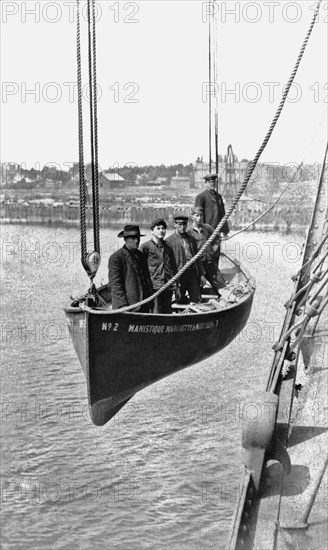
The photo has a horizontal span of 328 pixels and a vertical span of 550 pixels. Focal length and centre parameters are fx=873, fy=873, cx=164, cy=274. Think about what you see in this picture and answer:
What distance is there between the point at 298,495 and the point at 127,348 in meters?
3.89

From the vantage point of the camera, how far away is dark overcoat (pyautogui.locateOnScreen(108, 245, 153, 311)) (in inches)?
476

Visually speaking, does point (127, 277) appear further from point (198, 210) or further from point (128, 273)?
point (198, 210)

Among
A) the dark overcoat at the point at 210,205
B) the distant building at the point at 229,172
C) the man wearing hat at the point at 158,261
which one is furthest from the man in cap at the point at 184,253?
the distant building at the point at 229,172

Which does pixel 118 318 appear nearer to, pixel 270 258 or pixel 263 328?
pixel 263 328

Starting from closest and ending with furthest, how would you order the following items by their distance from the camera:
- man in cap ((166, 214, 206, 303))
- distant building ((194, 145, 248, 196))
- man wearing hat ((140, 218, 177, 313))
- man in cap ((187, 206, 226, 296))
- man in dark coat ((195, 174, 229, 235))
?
man wearing hat ((140, 218, 177, 313)) → man in cap ((166, 214, 206, 303)) → man in cap ((187, 206, 226, 296)) → man in dark coat ((195, 174, 229, 235)) → distant building ((194, 145, 248, 196))

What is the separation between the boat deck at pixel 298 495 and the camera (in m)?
8.45

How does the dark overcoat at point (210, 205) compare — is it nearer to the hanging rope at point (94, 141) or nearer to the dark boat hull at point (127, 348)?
the dark boat hull at point (127, 348)

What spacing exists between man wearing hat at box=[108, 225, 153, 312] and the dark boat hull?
0.46 metres

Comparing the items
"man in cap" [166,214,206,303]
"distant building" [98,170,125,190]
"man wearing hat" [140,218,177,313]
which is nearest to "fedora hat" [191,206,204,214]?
"man in cap" [166,214,206,303]

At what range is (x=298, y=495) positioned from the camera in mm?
9008

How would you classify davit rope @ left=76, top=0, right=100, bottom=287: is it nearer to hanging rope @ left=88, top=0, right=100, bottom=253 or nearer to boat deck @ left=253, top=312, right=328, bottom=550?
hanging rope @ left=88, top=0, right=100, bottom=253

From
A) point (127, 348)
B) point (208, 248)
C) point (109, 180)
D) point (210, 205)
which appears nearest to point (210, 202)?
point (210, 205)

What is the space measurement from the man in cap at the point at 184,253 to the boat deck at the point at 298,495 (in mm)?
4175

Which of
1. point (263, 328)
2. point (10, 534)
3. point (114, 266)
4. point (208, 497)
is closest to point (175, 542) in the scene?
point (208, 497)
